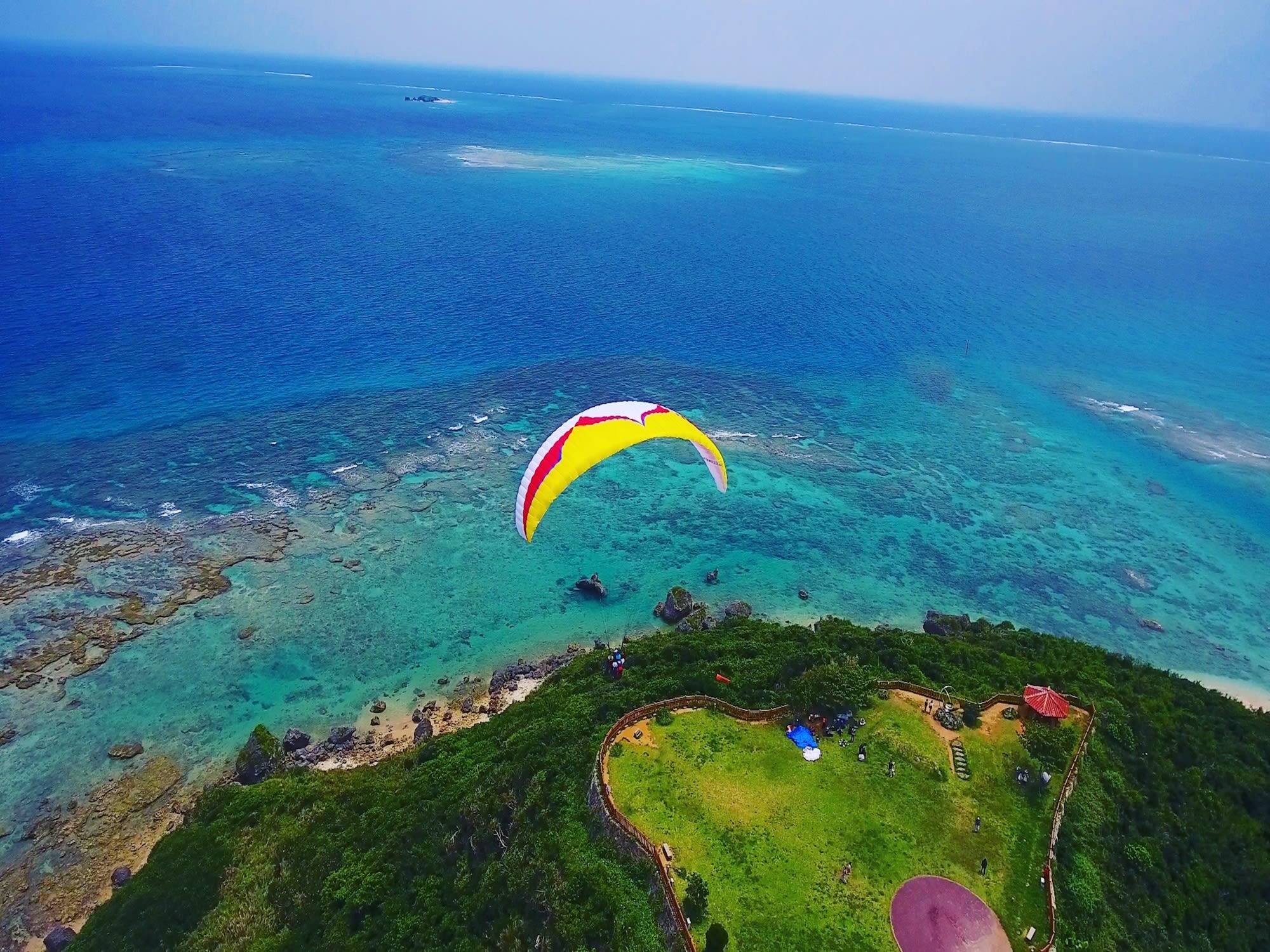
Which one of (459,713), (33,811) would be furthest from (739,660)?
(33,811)

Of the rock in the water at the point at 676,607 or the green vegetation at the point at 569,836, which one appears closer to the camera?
the green vegetation at the point at 569,836

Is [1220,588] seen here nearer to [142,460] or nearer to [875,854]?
[875,854]

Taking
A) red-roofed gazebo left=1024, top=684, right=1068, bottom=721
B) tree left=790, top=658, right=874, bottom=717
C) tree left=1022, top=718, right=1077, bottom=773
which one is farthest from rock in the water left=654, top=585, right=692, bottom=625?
tree left=1022, top=718, right=1077, bottom=773

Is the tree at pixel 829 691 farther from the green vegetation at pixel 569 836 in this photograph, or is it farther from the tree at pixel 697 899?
the tree at pixel 697 899

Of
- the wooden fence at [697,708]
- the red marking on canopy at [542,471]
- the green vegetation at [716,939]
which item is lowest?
the wooden fence at [697,708]

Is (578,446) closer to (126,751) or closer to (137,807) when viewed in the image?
(137,807)

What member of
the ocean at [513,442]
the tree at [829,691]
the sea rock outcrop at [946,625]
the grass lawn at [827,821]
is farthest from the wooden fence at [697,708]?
the ocean at [513,442]

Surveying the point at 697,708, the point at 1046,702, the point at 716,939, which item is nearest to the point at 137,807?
the point at 697,708
